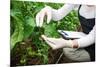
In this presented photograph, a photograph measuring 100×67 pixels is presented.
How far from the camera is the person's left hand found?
1.50m

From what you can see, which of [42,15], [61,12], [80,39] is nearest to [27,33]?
[42,15]

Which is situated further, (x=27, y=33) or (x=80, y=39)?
(x=80, y=39)

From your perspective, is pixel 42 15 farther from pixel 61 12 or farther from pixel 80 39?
pixel 80 39

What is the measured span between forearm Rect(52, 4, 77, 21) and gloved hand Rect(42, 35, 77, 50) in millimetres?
179

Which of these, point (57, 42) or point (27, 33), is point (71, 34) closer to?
point (57, 42)

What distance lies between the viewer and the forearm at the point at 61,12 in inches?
60.0

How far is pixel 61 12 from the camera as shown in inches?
60.7

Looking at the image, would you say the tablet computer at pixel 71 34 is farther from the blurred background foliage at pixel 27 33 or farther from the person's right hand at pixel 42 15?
the person's right hand at pixel 42 15

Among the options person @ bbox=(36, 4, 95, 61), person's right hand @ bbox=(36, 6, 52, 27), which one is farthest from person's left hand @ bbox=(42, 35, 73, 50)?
person's right hand @ bbox=(36, 6, 52, 27)

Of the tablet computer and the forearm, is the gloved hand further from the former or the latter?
the forearm

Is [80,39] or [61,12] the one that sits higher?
[61,12]

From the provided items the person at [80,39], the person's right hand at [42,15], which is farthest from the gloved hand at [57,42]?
the person's right hand at [42,15]

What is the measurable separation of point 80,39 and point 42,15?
0.40 metres

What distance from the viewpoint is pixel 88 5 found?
5.34 feet
